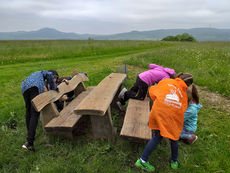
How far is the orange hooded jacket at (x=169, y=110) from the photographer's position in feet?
8.56

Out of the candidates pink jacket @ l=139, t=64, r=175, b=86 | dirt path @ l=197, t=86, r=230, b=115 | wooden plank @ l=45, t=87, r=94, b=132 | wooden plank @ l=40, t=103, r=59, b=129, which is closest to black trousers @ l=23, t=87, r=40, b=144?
wooden plank @ l=40, t=103, r=59, b=129

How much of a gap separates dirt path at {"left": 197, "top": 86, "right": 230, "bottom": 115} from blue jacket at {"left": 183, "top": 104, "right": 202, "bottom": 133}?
223 cm

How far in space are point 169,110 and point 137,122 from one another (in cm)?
76

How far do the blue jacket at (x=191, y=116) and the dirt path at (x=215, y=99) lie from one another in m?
2.23

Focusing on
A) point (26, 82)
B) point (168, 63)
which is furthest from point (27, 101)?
point (168, 63)

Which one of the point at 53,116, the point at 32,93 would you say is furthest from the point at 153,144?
the point at 32,93

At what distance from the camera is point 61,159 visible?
300cm

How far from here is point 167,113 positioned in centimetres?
260

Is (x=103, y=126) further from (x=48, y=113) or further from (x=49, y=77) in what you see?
(x=49, y=77)

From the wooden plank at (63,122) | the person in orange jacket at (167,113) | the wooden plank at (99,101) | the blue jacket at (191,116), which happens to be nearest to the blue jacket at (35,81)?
the wooden plank at (63,122)

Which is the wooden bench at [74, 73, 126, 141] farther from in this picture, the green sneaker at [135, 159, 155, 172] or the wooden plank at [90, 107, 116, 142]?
the green sneaker at [135, 159, 155, 172]

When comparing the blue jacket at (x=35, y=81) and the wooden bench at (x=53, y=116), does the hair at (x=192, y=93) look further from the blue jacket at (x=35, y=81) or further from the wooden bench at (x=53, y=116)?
the blue jacket at (x=35, y=81)

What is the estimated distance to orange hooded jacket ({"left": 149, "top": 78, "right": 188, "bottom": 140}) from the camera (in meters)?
2.61

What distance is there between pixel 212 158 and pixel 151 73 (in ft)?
7.23
